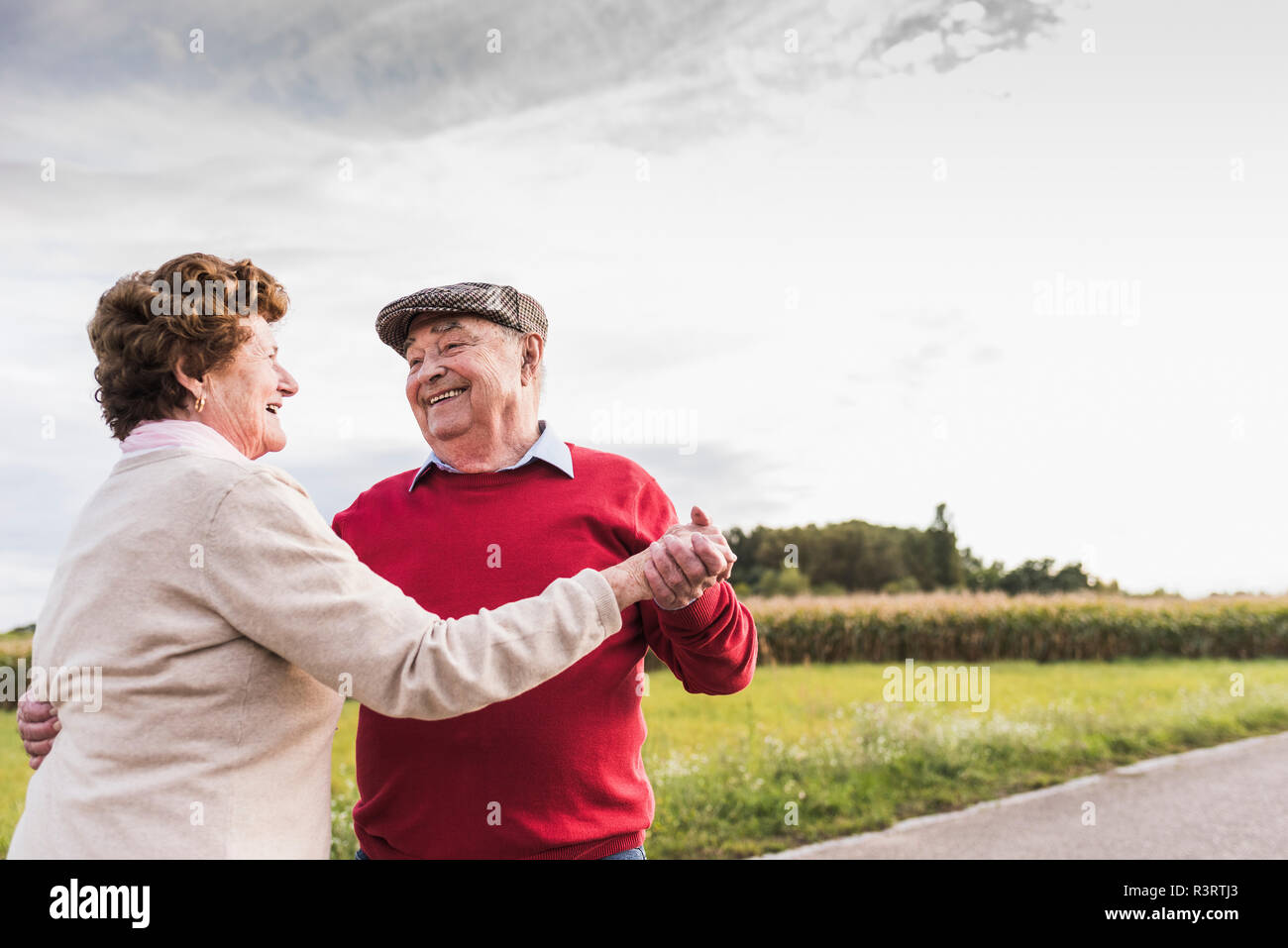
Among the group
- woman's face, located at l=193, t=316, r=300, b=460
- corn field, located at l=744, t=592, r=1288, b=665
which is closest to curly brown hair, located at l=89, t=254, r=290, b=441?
woman's face, located at l=193, t=316, r=300, b=460

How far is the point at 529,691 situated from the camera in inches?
106

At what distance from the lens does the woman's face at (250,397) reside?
2186 mm

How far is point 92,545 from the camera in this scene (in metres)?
1.93

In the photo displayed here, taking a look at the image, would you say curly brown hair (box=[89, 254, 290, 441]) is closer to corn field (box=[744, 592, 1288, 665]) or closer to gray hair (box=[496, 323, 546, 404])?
gray hair (box=[496, 323, 546, 404])

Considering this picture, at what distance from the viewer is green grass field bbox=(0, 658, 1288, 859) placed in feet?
23.9

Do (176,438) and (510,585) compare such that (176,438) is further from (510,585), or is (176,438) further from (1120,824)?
(1120,824)

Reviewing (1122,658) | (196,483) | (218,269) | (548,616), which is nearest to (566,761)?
(548,616)

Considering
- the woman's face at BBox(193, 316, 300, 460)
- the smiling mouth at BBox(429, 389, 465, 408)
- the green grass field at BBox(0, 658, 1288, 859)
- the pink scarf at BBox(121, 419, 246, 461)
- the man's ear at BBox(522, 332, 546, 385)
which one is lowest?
the green grass field at BBox(0, 658, 1288, 859)

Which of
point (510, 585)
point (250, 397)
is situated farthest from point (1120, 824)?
point (250, 397)

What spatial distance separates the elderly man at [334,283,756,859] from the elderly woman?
1.87ft

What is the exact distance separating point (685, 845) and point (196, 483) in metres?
5.50

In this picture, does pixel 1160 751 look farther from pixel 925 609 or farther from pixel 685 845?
pixel 925 609

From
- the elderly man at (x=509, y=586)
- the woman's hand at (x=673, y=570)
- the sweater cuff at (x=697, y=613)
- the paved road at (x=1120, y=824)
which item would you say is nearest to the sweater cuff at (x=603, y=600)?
the woman's hand at (x=673, y=570)

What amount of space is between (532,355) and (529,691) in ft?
3.77
